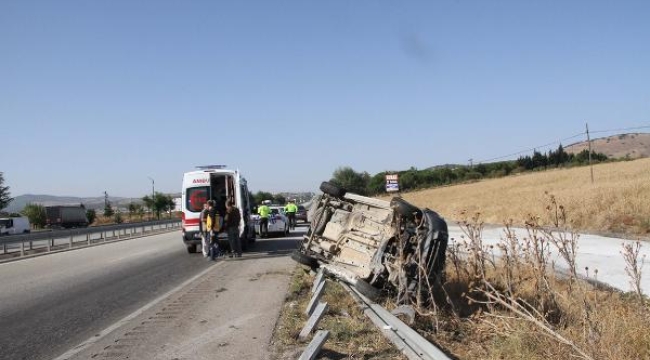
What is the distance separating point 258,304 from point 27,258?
14.7 metres

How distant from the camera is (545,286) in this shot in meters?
5.89

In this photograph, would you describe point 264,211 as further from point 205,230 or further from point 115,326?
point 115,326

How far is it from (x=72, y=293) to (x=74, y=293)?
0.14 feet

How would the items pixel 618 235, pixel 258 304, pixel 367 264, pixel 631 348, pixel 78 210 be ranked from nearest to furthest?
pixel 631 348, pixel 367 264, pixel 258 304, pixel 618 235, pixel 78 210

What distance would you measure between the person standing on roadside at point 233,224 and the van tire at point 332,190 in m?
7.76

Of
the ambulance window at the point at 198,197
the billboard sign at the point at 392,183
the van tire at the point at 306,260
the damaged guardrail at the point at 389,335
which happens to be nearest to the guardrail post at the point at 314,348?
the damaged guardrail at the point at 389,335

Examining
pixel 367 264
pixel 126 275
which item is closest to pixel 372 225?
pixel 367 264

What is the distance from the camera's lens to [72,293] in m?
11.2

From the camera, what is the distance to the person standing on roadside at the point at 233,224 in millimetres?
16766

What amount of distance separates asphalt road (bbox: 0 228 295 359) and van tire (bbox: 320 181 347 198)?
3554 mm

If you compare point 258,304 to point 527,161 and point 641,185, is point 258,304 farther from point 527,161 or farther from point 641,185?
point 527,161

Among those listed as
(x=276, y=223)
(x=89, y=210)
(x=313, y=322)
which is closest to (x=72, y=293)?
(x=313, y=322)

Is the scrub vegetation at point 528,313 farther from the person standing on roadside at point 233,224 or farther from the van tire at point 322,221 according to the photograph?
the person standing on roadside at point 233,224

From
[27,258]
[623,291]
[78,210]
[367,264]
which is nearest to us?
[367,264]
